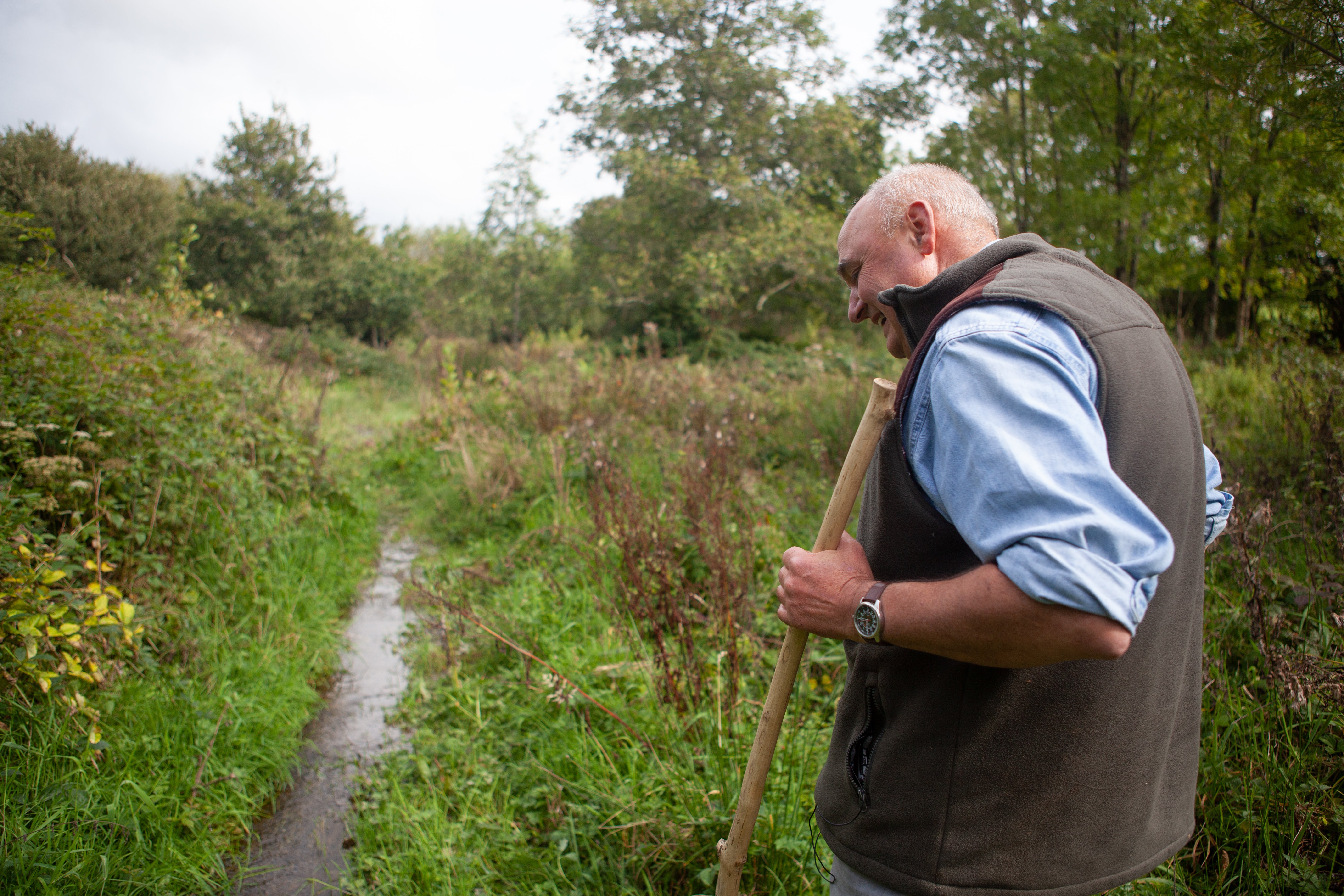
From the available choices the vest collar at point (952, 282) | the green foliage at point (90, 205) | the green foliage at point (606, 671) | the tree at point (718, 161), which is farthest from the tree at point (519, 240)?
the vest collar at point (952, 282)

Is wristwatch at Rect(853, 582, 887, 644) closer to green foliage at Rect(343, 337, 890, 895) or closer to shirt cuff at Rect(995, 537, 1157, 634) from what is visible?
shirt cuff at Rect(995, 537, 1157, 634)

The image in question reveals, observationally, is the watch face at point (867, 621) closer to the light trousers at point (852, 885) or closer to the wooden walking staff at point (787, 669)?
the wooden walking staff at point (787, 669)

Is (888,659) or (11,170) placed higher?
(11,170)

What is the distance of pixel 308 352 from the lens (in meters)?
13.0

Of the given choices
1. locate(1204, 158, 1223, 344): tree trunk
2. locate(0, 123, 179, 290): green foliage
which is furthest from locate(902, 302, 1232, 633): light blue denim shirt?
locate(0, 123, 179, 290): green foliage

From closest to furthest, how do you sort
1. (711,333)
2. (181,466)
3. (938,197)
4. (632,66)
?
(938,197)
(181,466)
(711,333)
(632,66)

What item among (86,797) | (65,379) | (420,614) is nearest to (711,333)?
(420,614)

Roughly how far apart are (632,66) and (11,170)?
540 inches

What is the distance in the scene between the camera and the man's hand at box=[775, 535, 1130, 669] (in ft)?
3.10

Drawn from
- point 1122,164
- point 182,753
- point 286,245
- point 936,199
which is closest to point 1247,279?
point 1122,164

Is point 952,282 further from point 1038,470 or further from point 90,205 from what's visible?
point 90,205

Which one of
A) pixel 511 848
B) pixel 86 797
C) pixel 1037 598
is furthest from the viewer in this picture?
pixel 511 848

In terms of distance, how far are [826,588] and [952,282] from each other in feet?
1.94

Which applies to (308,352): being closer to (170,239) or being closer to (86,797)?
(170,239)
